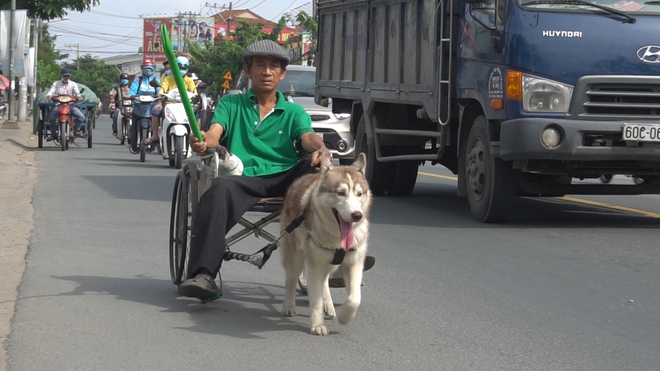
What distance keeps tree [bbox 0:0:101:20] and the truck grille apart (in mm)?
21190

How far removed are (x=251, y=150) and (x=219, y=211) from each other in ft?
2.37

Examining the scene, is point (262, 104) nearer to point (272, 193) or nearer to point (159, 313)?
point (272, 193)

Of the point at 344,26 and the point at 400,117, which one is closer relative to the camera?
the point at 400,117

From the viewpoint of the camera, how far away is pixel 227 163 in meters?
6.74

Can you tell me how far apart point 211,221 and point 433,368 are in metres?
1.73

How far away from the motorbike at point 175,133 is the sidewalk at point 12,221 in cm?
213

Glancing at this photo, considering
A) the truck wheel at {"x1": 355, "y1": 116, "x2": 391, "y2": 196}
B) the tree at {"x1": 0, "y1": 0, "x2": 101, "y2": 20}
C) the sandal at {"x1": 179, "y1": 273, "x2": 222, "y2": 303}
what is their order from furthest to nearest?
the tree at {"x1": 0, "y1": 0, "x2": 101, "y2": 20}
the truck wheel at {"x1": 355, "y1": 116, "x2": 391, "y2": 196}
the sandal at {"x1": 179, "y1": 273, "x2": 222, "y2": 303}

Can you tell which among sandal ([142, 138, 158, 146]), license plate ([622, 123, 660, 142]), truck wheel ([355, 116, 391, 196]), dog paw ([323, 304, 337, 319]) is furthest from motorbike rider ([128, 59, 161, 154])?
dog paw ([323, 304, 337, 319])

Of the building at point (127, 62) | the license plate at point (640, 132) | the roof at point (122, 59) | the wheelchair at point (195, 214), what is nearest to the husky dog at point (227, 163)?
the wheelchair at point (195, 214)

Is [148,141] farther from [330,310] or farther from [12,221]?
[330,310]

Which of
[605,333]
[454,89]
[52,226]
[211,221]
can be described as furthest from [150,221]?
[605,333]

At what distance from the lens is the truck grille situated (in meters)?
10.3

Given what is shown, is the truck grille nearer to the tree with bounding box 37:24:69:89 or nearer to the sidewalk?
the sidewalk

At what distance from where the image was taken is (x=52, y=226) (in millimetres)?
10562
